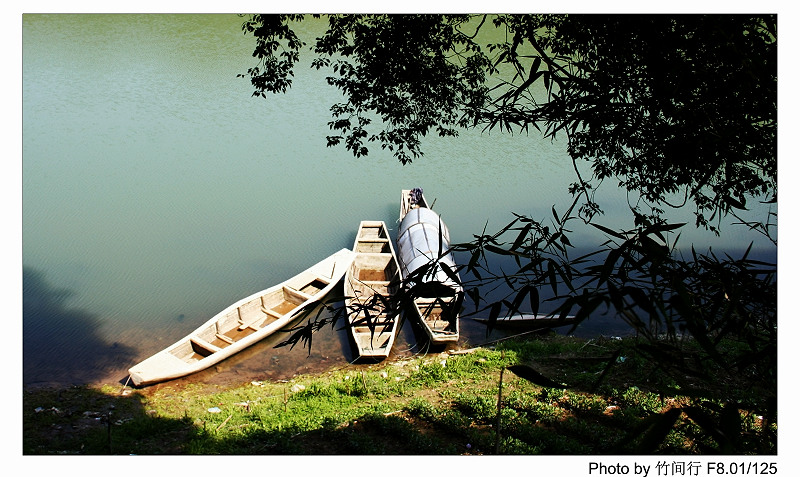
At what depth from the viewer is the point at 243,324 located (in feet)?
28.8

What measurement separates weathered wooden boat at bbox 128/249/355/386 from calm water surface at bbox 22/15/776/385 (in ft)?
0.85

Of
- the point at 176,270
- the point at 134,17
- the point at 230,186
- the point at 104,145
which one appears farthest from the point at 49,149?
the point at 134,17

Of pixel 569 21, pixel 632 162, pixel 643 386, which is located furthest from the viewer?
pixel 643 386

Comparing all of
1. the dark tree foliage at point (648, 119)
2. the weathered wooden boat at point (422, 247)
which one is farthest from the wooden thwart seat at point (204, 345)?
the dark tree foliage at point (648, 119)

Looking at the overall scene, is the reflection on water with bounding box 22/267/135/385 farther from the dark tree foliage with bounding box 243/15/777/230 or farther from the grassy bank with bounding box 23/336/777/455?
the dark tree foliage with bounding box 243/15/777/230

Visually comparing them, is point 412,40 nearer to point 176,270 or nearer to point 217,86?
point 176,270

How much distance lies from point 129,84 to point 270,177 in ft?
21.3

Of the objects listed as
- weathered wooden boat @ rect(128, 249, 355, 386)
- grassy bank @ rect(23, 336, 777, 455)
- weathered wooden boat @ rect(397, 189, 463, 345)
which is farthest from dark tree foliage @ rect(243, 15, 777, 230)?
weathered wooden boat @ rect(397, 189, 463, 345)

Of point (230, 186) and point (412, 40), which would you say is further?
point (230, 186)

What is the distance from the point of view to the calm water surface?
8.73 meters

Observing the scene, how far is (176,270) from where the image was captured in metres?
10.3

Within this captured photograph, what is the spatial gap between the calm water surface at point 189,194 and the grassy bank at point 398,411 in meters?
0.90

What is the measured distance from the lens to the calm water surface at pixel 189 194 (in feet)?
28.7

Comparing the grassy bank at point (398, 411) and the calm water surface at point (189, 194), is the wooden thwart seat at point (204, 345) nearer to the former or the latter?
the calm water surface at point (189, 194)
